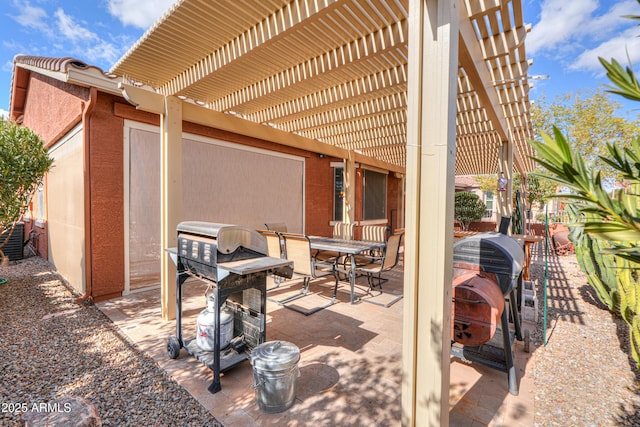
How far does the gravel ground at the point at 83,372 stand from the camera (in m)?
2.26

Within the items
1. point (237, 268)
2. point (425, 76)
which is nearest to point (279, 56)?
point (425, 76)

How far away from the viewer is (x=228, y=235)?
8.38 feet

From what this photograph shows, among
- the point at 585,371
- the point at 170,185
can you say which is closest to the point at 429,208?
the point at 585,371

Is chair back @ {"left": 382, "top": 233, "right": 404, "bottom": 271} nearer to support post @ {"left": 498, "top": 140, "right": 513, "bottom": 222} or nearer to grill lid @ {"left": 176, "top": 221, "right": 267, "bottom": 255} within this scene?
grill lid @ {"left": 176, "top": 221, "right": 267, "bottom": 255}

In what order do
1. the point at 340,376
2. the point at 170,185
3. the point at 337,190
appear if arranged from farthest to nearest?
1. the point at 337,190
2. the point at 170,185
3. the point at 340,376

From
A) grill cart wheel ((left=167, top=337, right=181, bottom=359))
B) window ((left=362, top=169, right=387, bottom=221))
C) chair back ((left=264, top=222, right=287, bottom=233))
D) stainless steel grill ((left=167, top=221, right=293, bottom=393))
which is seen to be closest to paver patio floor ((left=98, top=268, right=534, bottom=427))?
grill cart wheel ((left=167, top=337, right=181, bottom=359))

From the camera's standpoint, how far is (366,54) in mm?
2941

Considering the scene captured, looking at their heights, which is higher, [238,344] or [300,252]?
[300,252]

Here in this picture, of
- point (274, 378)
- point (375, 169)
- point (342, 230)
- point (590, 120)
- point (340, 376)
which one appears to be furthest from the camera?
point (590, 120)

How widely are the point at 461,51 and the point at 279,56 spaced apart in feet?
5.89

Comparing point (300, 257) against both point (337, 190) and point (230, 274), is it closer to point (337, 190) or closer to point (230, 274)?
point (230, 274)

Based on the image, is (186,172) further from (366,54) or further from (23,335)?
(366,54)

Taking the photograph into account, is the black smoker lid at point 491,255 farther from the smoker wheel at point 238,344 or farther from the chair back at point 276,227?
the chair back at point 276,227

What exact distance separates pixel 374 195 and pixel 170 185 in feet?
28.4
